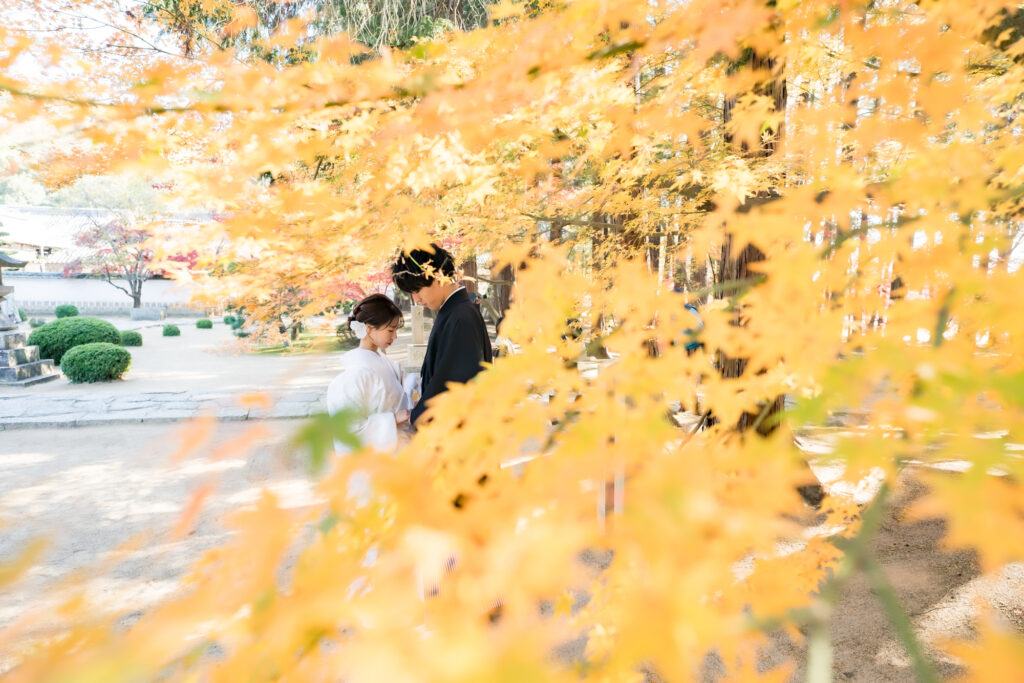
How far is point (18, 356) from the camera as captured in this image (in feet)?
31.1

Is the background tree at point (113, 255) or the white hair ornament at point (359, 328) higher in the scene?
the background tree at point (113, 255)

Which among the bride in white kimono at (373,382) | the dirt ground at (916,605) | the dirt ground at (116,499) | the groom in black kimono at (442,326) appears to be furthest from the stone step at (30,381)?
the dirt ground at (916,605)

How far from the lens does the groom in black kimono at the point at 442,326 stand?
2.38m

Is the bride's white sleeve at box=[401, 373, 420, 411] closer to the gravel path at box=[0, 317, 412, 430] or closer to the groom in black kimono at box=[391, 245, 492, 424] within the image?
the groom in black kimono at box=[391, 245, 492, 424]

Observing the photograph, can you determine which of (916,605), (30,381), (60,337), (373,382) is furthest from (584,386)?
(60,337)

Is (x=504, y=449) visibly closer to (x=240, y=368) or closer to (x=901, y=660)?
(x=901, y=660)

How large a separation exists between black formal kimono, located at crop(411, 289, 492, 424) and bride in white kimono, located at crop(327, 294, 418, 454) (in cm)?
20

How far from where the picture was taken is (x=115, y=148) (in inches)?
65.0

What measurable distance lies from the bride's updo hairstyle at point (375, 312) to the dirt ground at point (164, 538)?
0.81 meters

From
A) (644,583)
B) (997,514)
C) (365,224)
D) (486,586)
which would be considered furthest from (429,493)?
(365,224)

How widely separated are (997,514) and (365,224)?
184 centimetres

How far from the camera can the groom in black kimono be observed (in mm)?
2375

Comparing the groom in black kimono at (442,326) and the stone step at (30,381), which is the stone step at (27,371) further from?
the groom in black kimono at (442,326)

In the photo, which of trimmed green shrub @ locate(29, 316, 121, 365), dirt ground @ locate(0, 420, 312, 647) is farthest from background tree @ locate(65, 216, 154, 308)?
dirt ground @ locate(0, 420, 312, 647)
